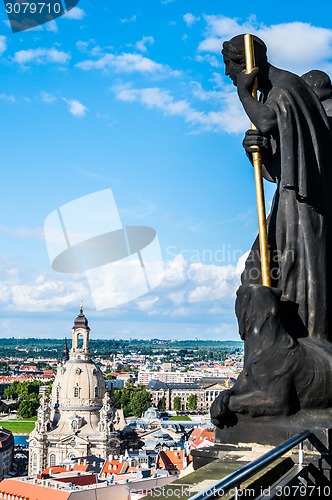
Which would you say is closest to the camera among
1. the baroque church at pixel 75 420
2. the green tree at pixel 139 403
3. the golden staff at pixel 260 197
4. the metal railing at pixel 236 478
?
the metal railing at pixel 236 478

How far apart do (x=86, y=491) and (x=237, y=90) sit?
22.2 meters

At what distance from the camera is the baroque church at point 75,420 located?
52.0m

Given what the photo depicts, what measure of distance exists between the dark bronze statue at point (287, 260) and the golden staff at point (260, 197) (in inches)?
1.7

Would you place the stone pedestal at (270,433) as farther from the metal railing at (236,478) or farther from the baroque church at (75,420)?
the baroque church at (75,420)

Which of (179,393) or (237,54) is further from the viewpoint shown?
(179,393)

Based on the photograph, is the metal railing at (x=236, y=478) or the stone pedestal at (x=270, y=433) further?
the stone pedestal at (x=270, y=433)

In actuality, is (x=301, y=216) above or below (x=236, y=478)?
above

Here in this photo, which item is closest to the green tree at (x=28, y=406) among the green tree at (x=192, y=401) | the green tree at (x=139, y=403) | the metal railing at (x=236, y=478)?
the green tree at (x=139, y=403)

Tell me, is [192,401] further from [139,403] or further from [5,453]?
[5,453]

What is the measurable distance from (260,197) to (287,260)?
38 cm

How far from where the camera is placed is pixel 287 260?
12.8 ft

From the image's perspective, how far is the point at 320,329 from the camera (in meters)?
3.76

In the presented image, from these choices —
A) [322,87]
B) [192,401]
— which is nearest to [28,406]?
[192,401]

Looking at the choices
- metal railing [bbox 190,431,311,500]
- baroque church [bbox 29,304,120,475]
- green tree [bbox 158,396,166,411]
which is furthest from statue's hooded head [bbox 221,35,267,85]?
green tree [bbox 158,396,166,411]
